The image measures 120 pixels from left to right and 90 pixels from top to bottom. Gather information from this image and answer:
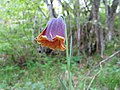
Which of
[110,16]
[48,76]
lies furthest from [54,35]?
[110,16]

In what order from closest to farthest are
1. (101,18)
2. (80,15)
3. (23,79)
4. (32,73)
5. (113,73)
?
(113,73) < (23,79) < (32,73) < (80,15) < (101,18)

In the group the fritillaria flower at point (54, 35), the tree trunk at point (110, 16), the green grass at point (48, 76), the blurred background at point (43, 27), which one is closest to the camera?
the fritillaria flower at point (54, 35)

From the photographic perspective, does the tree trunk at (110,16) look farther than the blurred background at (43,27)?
Yes

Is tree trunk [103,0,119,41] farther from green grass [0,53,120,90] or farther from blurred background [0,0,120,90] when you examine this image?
green grass [0,53,120,90]

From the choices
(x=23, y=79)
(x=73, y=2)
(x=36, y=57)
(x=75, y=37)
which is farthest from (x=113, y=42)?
(x=23, y=79)

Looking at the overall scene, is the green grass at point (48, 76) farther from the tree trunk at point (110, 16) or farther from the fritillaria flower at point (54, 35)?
the fritillaria flower at point (54, 35)

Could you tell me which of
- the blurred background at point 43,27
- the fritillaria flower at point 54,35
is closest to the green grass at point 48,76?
the blurred background at point 43,27

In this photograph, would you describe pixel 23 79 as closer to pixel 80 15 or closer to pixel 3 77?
pixel 3 77

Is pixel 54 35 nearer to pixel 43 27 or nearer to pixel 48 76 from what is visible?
pixel 48 76
